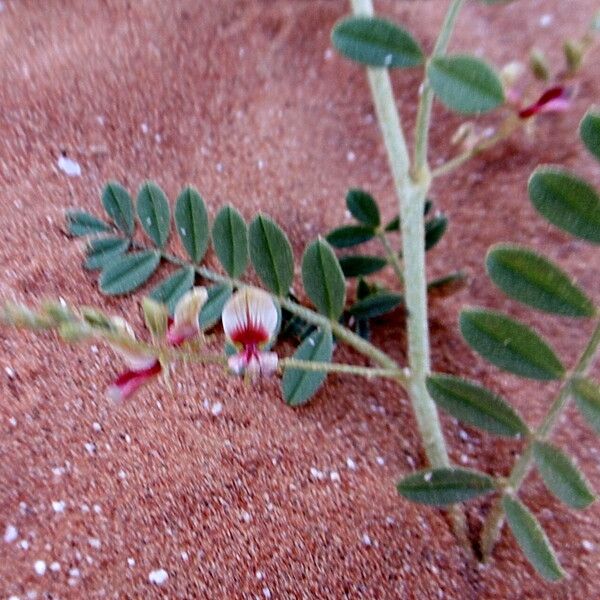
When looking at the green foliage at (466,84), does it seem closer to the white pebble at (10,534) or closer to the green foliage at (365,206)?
the green foliage at (365,206)

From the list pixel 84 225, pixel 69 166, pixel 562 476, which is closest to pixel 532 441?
pixel 562 476

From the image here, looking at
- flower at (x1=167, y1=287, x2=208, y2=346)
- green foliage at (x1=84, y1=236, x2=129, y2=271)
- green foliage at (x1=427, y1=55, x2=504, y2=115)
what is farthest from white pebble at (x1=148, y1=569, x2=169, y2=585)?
green foliage at (x1=427, y1=55, x2=504, y2=115)

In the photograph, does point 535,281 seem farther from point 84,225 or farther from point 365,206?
point 84,225

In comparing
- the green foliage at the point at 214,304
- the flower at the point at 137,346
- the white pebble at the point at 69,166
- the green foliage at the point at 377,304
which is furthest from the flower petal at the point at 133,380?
the white pebble at the point at 69,166

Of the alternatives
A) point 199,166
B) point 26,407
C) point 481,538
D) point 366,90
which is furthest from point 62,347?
point 366,90

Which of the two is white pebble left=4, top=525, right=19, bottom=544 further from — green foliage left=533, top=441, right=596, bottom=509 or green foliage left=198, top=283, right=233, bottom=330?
green foliage left=533, top=441, right=596, bottom=509

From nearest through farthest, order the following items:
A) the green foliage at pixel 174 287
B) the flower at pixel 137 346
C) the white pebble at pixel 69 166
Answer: the flower at pixel 137 346 < the green foliage at pixel 174 287 < the white pebble at pixel 69 166
